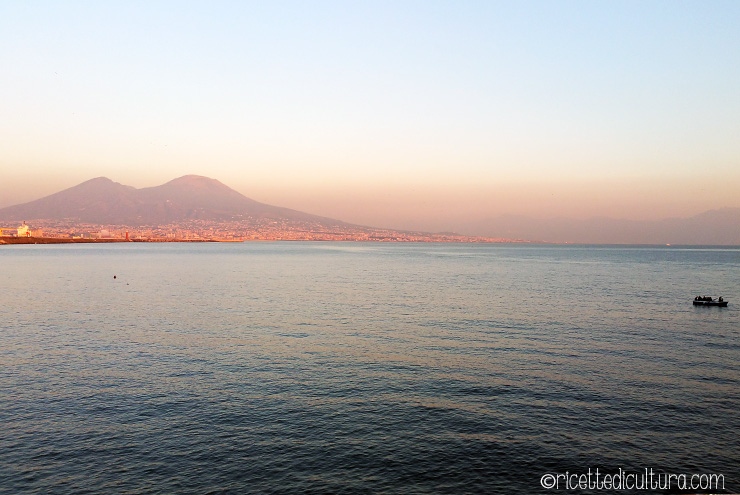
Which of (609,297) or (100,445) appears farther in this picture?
(609,297)

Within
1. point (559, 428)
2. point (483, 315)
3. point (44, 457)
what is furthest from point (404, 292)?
point (44, 457)

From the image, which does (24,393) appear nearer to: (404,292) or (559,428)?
(559,428)

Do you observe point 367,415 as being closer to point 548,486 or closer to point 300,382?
point 300,382

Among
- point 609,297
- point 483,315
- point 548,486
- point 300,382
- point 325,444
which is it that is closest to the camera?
point 548,486

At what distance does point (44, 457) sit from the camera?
25.9 meters

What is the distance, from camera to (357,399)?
3459cm

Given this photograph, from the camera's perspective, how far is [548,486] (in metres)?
23.7

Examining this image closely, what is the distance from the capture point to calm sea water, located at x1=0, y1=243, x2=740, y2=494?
24891mm

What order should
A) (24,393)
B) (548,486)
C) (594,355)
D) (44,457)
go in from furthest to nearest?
(594,355) → (24,393) → (44,457) → (548,486)

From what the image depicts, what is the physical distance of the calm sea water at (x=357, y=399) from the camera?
24.9 m

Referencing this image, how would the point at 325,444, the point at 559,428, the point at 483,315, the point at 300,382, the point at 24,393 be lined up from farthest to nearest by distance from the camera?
the point at 483,315, the point at 300,382, the point at 24,393, the point at 559,428, the point at 325,444

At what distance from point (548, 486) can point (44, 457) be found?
81.5 feet

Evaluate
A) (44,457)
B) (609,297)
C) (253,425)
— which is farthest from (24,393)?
(609,297)

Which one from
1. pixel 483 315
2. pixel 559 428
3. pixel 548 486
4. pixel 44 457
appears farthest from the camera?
pixel 483 315
